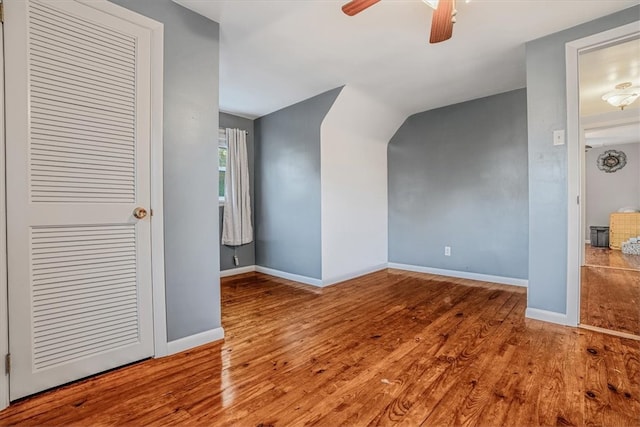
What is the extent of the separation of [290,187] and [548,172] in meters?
2.69

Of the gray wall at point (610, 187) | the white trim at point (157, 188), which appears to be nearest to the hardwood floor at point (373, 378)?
the white trim at point (157, 188)

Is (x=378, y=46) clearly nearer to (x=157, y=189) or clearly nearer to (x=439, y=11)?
(x=439, y=11)

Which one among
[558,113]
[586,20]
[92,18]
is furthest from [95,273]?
[586,20]

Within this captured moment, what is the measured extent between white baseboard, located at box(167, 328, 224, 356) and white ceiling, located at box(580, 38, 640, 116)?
11.4ft

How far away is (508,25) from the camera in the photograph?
2.07 metres

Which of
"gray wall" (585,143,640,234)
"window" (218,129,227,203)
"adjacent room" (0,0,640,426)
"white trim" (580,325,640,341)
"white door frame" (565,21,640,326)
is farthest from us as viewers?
"gray wall" (585,143,640,234)

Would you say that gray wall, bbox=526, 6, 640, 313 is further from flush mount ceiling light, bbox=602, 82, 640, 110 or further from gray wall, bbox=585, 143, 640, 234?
gray wall, bbox=585, 143, 640, 234

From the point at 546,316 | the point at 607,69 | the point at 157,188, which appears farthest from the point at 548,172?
the point at 157,188

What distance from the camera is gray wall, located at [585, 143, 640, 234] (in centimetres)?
620

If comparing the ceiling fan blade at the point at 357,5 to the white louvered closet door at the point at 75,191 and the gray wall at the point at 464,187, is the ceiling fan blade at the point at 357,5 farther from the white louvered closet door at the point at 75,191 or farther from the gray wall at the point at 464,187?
the gray wall at the point at 464,187

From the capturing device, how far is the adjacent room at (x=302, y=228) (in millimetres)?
1355

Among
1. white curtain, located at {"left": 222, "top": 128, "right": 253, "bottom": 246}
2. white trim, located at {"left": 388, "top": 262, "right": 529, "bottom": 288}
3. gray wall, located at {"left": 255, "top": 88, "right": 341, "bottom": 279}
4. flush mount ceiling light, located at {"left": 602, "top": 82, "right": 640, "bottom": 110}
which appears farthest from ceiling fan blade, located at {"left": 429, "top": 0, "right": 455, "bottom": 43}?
flush mount ceiling light, located at {"left": 602, "top": 82, "right": 640, "bottom": 110}

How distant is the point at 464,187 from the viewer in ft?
12.3

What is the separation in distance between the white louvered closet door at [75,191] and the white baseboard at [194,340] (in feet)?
0.48
